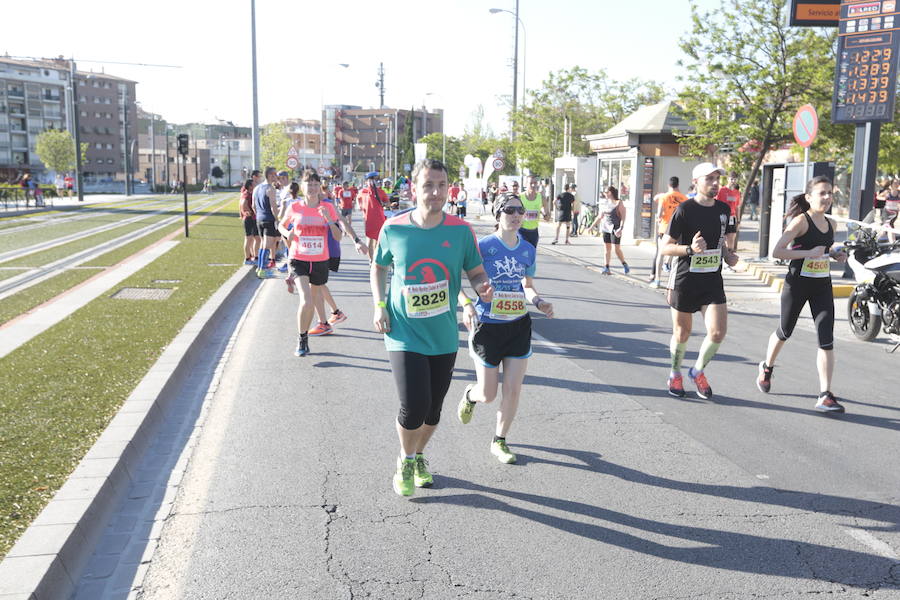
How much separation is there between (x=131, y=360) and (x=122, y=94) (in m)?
138

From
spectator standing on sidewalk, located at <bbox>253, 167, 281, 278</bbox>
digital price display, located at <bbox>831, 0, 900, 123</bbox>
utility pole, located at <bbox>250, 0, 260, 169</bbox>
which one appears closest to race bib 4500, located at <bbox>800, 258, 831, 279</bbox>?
digital price display, located at <bbox>831, 0, 900, 123</bbox>

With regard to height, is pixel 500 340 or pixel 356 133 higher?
pixel 356 133

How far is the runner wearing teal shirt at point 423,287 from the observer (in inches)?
176

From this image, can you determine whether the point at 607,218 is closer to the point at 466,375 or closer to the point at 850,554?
the point at 466,375

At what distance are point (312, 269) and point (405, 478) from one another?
442 centimetres

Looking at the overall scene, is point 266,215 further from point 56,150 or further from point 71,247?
point 56,150

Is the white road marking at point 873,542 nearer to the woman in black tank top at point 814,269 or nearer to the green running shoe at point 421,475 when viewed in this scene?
the green running shoe at point 421,475

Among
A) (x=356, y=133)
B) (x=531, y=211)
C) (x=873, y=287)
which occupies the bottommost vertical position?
(x=873, y=287)

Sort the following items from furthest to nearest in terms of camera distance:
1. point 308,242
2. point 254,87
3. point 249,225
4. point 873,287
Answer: point 254,87
point 249,225
point 873,287
point 308,242

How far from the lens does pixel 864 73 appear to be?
14.4 meters

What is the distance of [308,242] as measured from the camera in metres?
8.76

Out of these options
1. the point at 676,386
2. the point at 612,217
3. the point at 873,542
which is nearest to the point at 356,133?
the point at 612,217

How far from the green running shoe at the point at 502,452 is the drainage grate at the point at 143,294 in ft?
25.5

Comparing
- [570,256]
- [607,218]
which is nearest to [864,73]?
[607,218]
